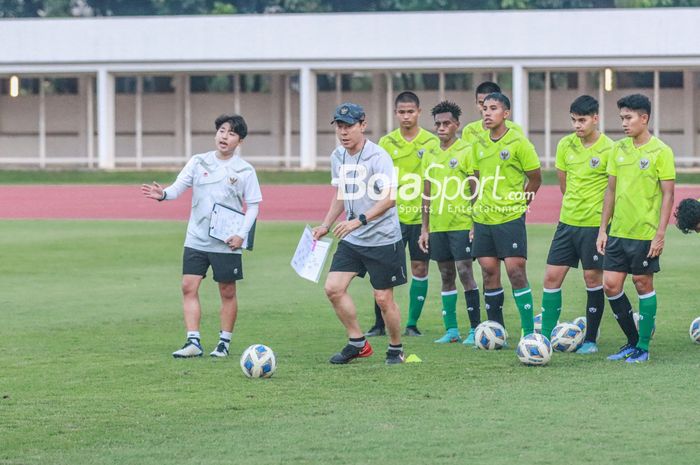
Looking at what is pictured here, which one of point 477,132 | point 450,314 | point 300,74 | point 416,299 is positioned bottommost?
point 450,314

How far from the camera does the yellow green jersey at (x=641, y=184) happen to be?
35.3 ft

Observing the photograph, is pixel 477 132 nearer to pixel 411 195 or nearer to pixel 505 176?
pixel 505 176

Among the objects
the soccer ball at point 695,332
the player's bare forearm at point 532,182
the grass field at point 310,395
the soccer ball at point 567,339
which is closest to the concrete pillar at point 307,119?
the grass field at point 310,395

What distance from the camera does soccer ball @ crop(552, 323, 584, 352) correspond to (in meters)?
11.6

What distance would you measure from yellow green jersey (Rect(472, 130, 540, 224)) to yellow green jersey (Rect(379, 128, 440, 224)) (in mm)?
1122

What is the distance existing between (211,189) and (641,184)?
345cm

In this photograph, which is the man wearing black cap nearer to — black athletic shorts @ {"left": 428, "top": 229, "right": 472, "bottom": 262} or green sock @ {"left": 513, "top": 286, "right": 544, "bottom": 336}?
green sock @ {"left": 513, "top": 286, "right": 544, "bottom": 336}

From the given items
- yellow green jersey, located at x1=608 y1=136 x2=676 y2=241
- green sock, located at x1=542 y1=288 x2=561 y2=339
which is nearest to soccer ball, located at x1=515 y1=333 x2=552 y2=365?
yellow green jersey, located at x1=608 y1=136 x2=676 y2=241

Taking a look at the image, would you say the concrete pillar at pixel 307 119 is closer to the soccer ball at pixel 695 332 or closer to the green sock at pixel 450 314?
the green sock at pixel 450 314

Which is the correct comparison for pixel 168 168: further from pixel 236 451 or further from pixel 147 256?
pixel 236 451

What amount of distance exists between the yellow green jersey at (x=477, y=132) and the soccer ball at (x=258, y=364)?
2.95 metres

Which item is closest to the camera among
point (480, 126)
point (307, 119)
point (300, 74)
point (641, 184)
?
point (641, 184)

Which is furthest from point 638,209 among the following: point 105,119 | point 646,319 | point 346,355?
point 105,119

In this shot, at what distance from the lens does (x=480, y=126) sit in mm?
12562
